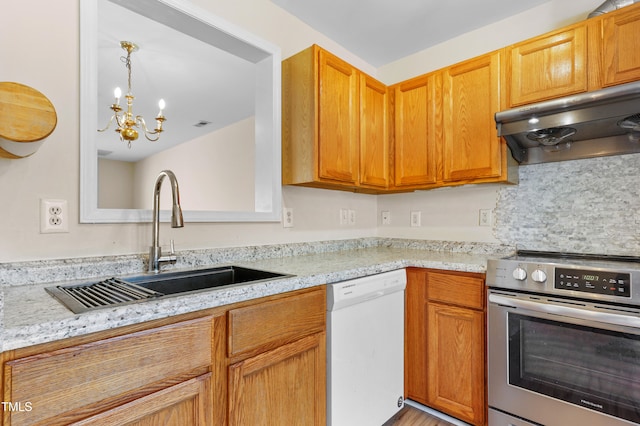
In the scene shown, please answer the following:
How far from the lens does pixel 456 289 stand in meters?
1.72

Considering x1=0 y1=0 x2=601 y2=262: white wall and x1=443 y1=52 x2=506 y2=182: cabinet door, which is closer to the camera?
x1=0 y1=0 x2=601 y2=262: white wall

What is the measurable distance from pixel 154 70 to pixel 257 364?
2.82 m

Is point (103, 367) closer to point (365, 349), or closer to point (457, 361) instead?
point (365, 349)

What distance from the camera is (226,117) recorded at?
4.13 meters

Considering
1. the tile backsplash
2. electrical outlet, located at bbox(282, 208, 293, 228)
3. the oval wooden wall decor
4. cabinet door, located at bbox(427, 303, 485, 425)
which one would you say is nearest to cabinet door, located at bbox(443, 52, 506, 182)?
the tile backsplash

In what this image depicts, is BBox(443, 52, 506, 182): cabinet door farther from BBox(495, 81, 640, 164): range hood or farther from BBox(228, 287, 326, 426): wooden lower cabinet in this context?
BBox(228, 287, 326, 426): wooden lower cabinet

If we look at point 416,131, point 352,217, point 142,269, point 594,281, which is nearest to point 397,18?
point 416,131

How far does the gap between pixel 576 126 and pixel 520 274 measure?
814 mm

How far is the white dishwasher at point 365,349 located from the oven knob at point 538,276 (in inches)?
24.1

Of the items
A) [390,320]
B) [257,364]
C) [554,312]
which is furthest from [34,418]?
[554,312]

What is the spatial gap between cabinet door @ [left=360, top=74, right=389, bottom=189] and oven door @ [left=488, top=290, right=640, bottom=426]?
103 cm

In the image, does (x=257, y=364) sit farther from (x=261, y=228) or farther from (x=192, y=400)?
(x=261, y=228)

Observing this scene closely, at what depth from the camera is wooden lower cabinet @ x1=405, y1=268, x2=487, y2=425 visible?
5.44 feet

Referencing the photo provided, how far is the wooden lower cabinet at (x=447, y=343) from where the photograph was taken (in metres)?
1.66
